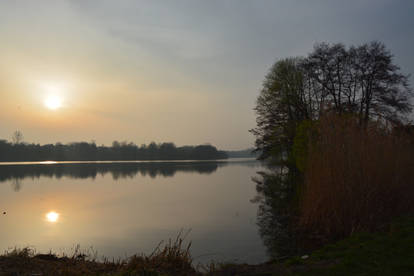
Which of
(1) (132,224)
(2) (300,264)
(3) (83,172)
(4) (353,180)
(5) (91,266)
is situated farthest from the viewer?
(3) (83,172)

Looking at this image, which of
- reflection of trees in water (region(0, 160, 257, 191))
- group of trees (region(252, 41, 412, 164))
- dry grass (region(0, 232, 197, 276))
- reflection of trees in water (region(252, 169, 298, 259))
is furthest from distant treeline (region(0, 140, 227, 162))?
dry grass (region(0, 232, 197, 276))

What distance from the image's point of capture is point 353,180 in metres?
8.02

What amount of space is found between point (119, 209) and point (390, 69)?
18655 mm

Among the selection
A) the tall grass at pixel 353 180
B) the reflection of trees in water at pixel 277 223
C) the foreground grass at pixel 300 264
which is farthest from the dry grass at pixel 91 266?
the tall grass at pixel 353 180

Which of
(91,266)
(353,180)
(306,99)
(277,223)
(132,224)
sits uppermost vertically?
(306,99)

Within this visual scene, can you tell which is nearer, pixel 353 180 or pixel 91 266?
pixel 91 266

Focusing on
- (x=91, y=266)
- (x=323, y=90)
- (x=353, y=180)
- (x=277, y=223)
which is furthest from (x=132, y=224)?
(x=323, y=90)

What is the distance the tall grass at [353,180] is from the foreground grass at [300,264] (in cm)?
152

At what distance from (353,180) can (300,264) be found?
3.71 metres

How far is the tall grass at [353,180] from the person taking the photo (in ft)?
25.8

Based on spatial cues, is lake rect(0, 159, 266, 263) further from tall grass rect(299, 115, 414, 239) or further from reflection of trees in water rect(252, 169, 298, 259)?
tall grass rect(299, 115, 414, 239)

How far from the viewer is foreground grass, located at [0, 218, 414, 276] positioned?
4.44m

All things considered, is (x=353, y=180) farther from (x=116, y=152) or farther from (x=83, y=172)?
(x=116, y=152)

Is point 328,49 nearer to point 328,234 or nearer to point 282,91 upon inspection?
point 282,91
